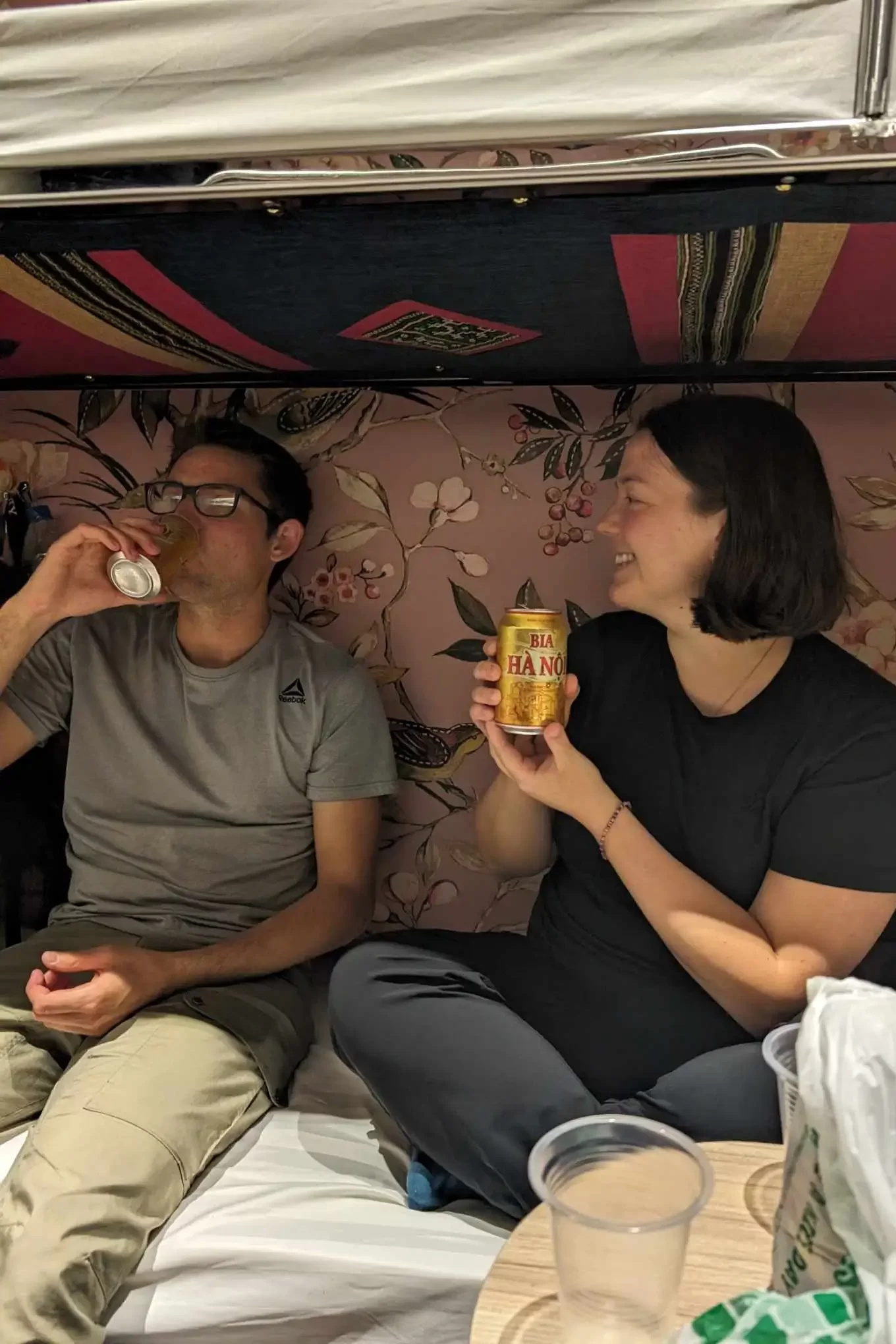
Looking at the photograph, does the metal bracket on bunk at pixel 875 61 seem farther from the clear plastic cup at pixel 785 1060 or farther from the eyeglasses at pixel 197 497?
the eyeglasses at pixel 197 497

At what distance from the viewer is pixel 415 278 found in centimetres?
102

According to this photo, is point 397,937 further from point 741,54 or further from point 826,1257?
point 741,54

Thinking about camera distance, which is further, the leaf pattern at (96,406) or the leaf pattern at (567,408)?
the leaf pattern at (96,406)

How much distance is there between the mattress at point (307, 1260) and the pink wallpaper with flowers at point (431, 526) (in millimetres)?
571

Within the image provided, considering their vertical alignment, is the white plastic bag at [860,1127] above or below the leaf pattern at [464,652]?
below

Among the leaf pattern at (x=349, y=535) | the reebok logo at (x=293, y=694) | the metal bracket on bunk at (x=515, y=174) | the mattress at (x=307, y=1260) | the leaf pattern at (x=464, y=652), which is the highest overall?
the metal bracket on bunk at (x=515, y=174)

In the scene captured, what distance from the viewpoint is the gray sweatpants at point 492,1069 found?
1.03 meters

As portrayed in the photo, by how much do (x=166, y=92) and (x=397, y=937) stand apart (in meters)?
0.98

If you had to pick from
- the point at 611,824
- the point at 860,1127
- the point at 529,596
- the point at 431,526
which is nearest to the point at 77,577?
the point at 431,526

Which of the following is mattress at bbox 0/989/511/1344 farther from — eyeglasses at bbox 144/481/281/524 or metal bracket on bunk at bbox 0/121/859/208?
→ metal bracket on bunk at bbox 0/121/859/208

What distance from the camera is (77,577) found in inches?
56.7

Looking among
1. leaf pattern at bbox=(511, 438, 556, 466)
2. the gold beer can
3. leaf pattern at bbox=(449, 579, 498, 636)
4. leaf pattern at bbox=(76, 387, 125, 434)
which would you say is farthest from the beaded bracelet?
leaf pattern at bbox=(76, 387, 125, 434)

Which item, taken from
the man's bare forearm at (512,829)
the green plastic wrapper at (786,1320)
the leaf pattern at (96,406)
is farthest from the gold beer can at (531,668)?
the leaf pattern at (96,406)

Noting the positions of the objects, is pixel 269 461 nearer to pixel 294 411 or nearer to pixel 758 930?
pixel 294 411
